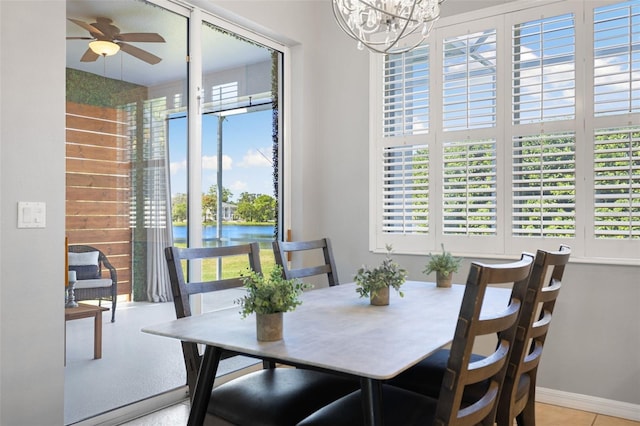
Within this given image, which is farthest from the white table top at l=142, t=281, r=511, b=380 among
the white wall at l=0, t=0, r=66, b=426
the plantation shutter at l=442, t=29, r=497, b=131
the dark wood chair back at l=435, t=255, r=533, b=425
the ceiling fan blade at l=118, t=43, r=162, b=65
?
the ceiling fan blade at l=118, t=43, r=162, b=65

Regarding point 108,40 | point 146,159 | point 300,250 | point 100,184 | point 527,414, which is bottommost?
point 527,414

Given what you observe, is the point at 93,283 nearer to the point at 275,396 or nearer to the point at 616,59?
the point at 275,396

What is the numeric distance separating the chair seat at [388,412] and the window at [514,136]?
188 cm

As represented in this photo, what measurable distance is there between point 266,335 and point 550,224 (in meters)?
2.36

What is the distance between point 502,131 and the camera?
3.38 metres

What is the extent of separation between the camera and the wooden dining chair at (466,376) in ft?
4.19

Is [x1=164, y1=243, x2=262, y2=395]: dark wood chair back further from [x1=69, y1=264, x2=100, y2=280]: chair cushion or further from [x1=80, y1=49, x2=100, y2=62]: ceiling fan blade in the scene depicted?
[x1=80, y1=49, x2=100, y2=62]: ceiling fan blade

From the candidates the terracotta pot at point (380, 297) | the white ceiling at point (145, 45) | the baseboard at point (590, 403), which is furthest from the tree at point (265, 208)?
the baseboard at point (590, 403)

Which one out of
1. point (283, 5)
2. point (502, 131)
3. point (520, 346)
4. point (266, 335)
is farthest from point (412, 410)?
point (283, 5)

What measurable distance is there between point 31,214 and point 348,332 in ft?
5.30

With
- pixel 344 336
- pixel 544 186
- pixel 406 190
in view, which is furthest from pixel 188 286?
pixel 544 186

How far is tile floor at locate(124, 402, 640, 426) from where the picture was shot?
2.82 meters

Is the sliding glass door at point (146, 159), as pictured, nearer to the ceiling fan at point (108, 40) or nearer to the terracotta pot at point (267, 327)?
the ceiling fan at point (108, 40)

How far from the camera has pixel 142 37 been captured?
295 centimetres
